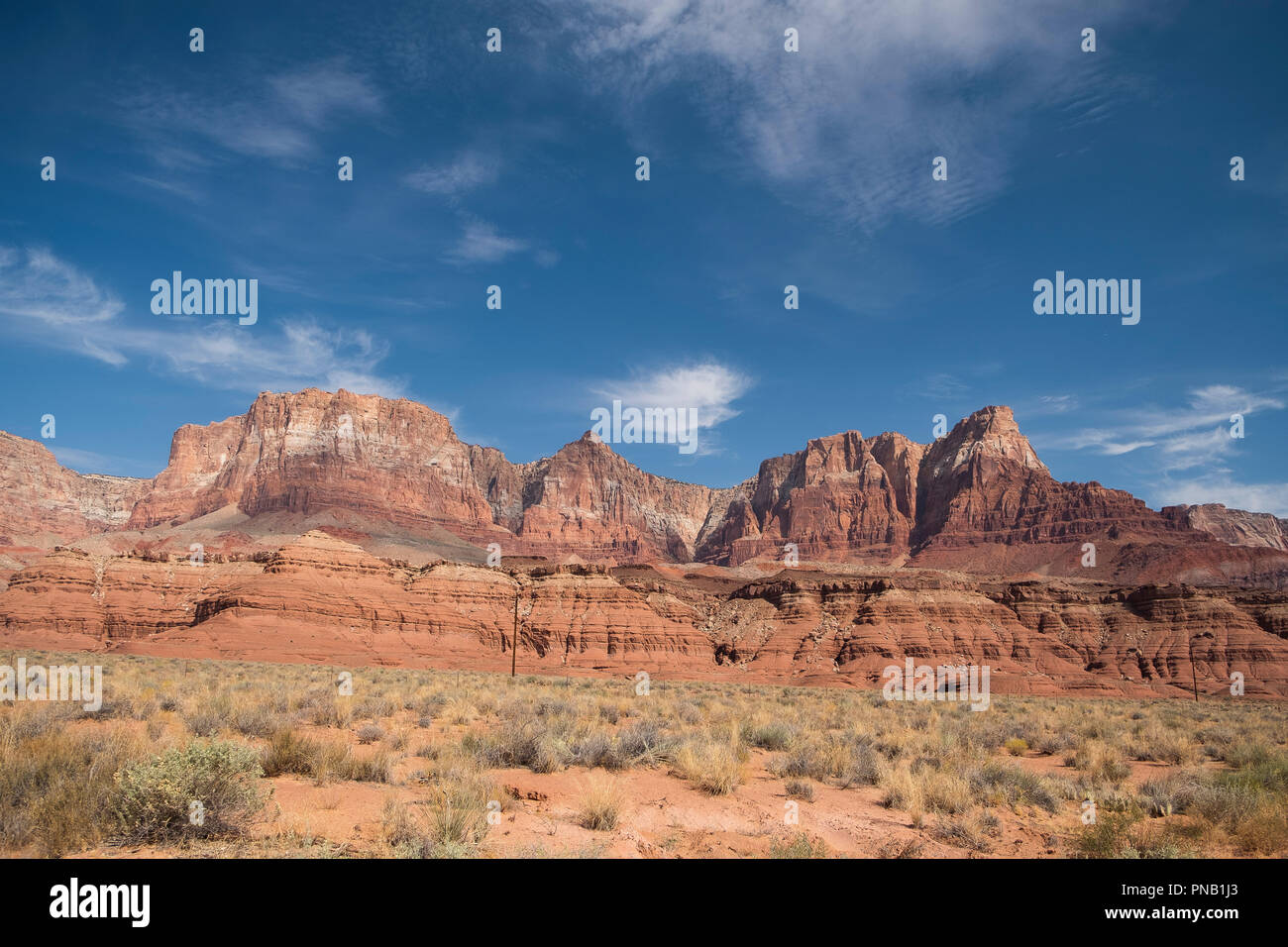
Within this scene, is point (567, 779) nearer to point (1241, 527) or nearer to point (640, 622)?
point (640, 622)

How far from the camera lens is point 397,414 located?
650ft

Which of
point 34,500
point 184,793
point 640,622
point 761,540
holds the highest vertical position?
point 34,500

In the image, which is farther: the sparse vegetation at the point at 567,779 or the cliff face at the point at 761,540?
the cliff face at the point at 761,540

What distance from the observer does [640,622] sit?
65.6m

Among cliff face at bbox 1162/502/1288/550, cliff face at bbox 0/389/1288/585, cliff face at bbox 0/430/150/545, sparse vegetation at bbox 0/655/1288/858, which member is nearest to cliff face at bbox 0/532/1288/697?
sparse vegetation at bbox 0/655/1288/858

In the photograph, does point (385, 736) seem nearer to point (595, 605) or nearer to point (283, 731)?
point (283, 731)

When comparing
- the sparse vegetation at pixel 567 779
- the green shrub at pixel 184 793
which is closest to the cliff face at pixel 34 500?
the sparse vegetation at pixel 567 779

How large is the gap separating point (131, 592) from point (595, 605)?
137 feet

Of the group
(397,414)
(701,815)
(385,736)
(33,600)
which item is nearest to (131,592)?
(33,600)

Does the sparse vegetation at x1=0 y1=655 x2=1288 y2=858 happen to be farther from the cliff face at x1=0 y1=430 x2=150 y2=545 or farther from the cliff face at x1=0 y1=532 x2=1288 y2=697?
the cliff face at x1=0 y1=430 x2=150 y2=545

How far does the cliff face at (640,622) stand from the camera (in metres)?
55.1

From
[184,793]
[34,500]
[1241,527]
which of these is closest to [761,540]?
[1241,527]

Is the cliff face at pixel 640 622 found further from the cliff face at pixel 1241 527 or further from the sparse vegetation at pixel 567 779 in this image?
the cliff face at pixel 1241 527

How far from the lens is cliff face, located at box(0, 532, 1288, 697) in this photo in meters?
55.1
